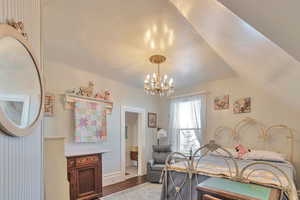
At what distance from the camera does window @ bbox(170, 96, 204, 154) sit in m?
4.96

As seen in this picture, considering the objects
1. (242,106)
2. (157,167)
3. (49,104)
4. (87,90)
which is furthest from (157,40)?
(157,167)

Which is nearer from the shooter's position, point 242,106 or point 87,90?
point 87,90

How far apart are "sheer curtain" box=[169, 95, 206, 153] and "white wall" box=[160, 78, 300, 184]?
0.21 meters

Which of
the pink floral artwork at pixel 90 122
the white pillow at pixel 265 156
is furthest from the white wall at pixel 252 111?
the pink floral artwork at pixel 90 122

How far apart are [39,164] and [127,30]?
2.48 m

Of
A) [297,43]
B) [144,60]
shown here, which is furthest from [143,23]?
[297,43]

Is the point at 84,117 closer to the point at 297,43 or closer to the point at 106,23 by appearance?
the point at 106,23

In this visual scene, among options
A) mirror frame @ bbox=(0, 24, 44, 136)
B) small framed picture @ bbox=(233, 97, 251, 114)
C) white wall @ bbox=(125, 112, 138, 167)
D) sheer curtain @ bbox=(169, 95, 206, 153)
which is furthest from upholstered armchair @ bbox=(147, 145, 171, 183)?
mirror frame @ bbox=(0, 24, 44, 136)

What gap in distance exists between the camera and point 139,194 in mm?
3668

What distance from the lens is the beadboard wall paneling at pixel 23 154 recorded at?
812 millimetres

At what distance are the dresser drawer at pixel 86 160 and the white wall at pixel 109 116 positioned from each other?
505 millimetres

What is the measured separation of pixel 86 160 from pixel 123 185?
1.47 m

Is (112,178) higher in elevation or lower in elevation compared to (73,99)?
lower

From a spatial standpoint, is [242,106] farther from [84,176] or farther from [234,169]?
[84,176]
